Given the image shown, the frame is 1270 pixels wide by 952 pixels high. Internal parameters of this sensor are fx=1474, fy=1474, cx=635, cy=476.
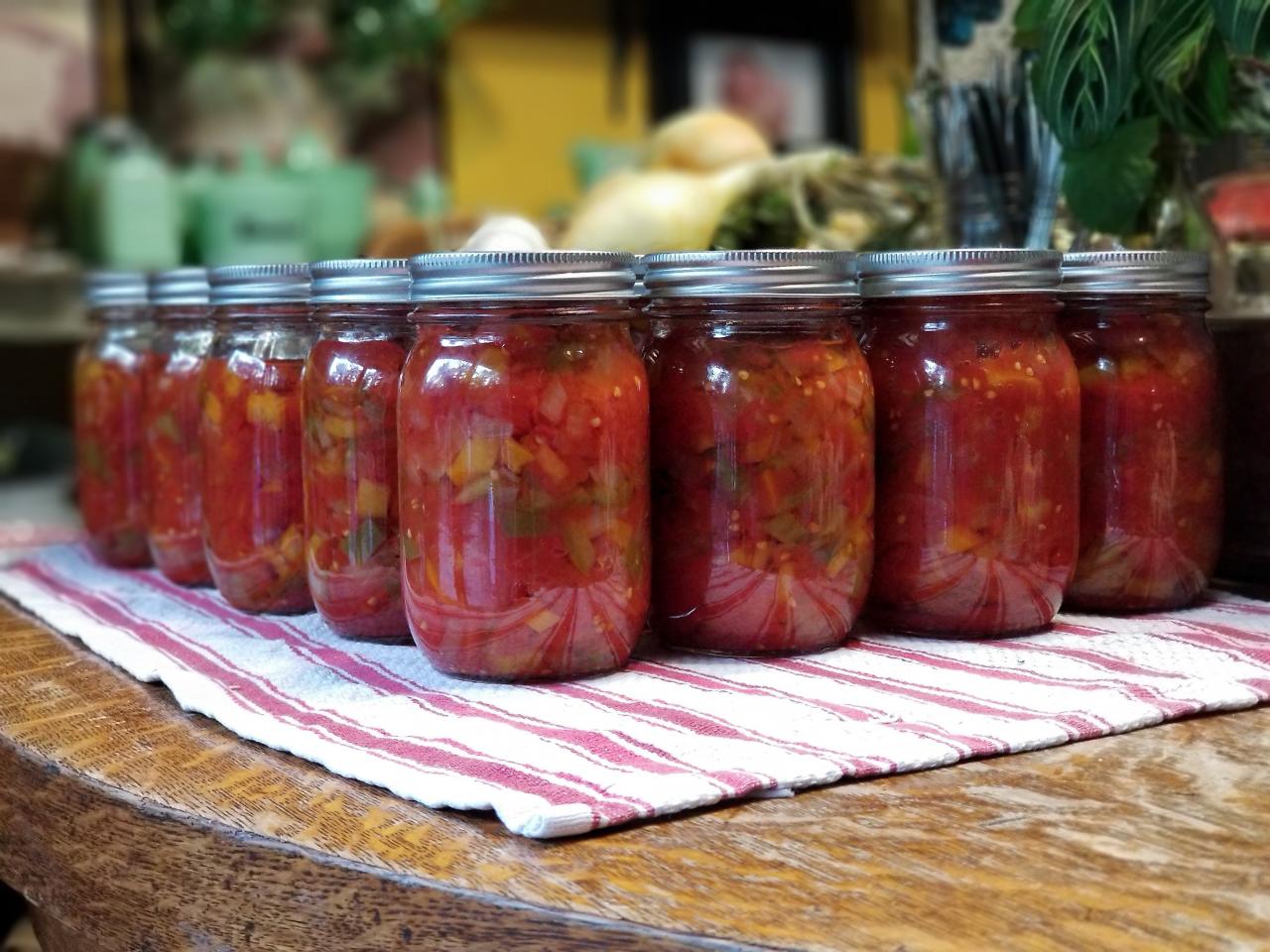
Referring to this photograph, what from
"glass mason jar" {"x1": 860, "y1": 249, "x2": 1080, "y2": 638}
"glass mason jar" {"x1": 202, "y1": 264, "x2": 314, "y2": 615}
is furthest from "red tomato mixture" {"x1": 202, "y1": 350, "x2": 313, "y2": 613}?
"glass mason jar" {"x1": 860, "y1": 249, "x2": 1080, "y2": 638}

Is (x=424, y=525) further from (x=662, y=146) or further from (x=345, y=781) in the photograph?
(x=662, y=146)

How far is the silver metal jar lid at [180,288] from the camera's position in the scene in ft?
3.26

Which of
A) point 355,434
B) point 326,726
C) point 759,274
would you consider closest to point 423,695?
point 326,726

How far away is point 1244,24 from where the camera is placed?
834 millimetres

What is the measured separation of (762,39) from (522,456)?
116 inches

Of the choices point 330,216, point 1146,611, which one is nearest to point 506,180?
point 330,216

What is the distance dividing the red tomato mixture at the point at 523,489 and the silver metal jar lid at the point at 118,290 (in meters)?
0.40

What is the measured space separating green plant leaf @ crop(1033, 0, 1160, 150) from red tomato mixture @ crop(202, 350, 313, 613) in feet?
1.64

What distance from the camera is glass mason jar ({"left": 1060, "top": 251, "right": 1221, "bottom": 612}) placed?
2.78 feet

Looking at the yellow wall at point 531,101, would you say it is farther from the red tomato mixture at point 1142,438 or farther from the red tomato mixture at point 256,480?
the red tomato mixture at point 1142,438

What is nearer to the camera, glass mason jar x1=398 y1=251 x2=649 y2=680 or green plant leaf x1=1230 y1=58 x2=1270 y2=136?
glass mason jar x1=398 y1=251 x2=649 y2=680

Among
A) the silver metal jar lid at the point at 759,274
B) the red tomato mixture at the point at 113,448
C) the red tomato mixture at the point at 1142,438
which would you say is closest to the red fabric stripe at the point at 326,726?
the red tomato mixture at the point at 113,448

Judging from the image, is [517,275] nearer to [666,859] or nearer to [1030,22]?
[666,859]

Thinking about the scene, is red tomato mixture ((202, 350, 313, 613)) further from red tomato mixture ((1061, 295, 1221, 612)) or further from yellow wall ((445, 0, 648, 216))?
yellow wall ((445, 0, 648, 216))
